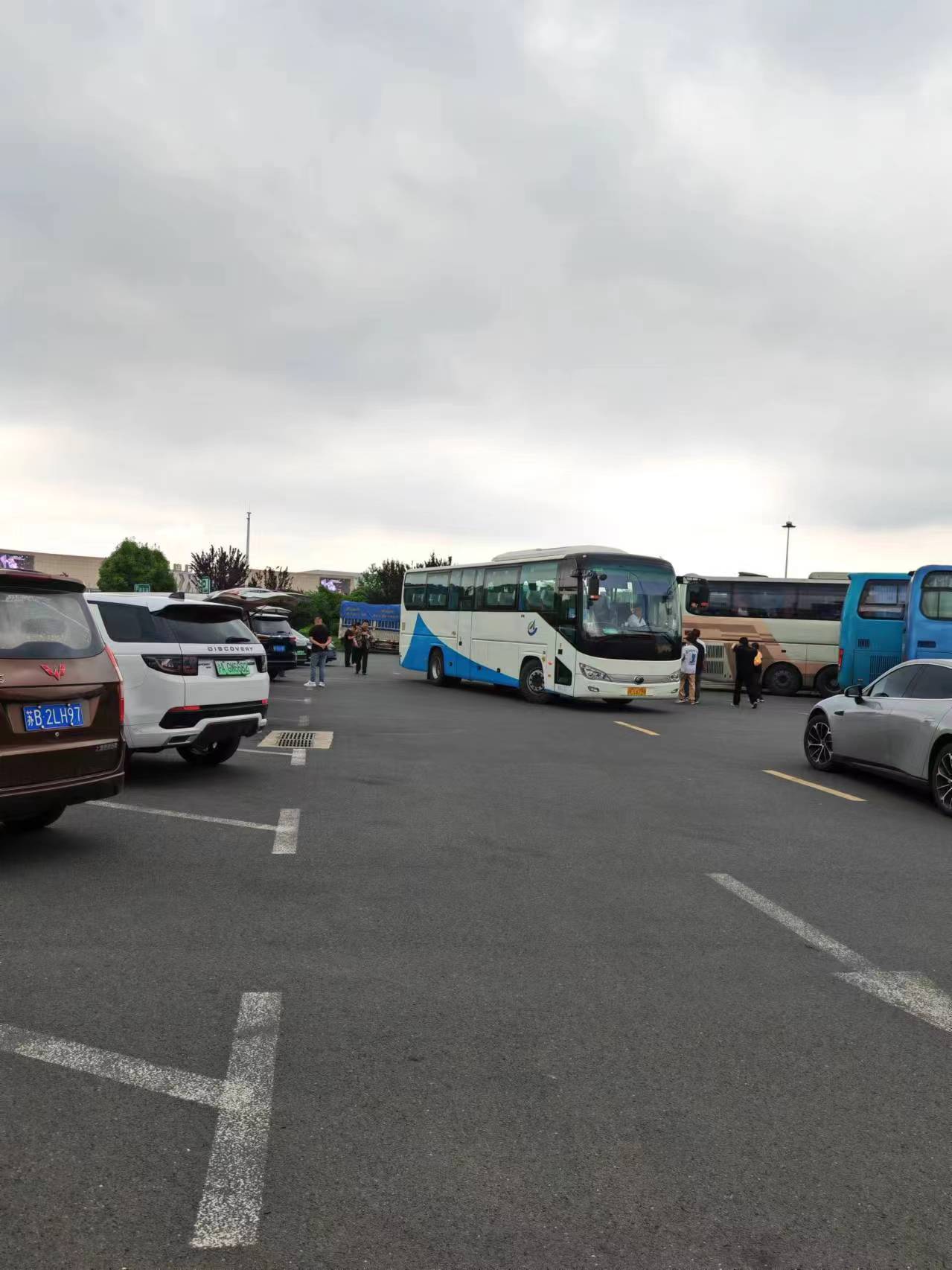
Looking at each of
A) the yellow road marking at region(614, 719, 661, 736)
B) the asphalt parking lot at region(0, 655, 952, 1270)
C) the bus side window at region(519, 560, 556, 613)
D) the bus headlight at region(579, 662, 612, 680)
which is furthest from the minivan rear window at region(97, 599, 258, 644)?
the bus side window at region(519, 560, 556, 613)

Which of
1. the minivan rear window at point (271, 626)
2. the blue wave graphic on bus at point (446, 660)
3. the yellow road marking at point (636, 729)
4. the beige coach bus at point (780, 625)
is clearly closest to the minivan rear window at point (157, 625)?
the yellow road marking at point (636, 729)

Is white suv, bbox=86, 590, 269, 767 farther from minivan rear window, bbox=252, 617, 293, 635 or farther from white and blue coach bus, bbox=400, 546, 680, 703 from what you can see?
minivan rear window, bbox=252, 617, 293, 635

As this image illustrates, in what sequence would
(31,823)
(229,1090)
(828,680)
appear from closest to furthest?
(229,1090), (31,823), (828,680)

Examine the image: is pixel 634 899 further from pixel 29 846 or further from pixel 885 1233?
pixel 29 846

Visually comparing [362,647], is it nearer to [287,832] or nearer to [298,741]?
[298,741]

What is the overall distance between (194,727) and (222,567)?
9224 centimetres

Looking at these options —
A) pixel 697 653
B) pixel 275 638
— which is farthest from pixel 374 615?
pixel 697 653

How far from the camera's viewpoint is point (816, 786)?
10961 millimetres

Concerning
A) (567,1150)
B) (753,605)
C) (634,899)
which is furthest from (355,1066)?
(753,605)

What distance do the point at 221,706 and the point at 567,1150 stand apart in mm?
7370

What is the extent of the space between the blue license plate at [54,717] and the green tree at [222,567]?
91.6 m

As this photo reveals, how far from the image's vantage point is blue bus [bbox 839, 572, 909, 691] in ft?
77.3

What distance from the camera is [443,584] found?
88.5 feet

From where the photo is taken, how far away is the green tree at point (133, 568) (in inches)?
3708
